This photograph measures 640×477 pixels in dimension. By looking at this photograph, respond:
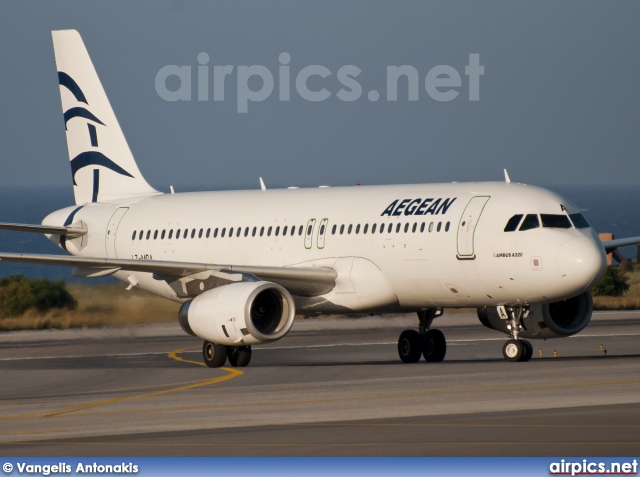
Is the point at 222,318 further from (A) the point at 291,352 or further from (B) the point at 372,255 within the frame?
(A) the point at 291,352

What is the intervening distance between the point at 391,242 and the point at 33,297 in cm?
2381

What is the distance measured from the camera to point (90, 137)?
129ft

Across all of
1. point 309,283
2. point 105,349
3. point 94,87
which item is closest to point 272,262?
point 309,283

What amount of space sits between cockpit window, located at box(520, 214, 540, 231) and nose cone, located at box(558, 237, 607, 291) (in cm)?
82

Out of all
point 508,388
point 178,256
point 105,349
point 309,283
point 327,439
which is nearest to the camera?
point 327,439

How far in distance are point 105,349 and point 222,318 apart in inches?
399

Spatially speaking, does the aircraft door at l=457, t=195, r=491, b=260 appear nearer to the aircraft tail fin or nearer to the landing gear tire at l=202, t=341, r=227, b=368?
the landing gear tire at l=202, t=341, r=227, b=368

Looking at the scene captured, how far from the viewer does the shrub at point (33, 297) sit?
49281 mm

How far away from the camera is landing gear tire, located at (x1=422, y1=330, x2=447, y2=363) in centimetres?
Result: 3128

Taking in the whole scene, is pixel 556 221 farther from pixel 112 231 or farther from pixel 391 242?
pixel 112 231

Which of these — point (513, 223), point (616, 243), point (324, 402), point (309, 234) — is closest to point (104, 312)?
point (309, 234)

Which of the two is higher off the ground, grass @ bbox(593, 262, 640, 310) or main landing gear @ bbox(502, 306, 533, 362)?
grass @ bbox(593, 262, 640, 310)

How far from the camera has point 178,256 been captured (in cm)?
3516

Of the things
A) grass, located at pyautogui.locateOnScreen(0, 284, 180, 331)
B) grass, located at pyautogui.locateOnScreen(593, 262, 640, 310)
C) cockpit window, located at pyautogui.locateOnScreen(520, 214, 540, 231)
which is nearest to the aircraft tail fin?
grass, located at pyautogui.locateOnScreen(0, 284, 180, 331)
